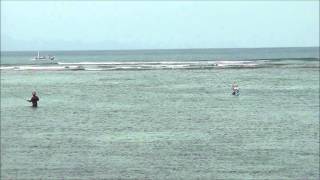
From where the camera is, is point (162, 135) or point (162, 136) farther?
point (162, 135)

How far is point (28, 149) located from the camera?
32.5m

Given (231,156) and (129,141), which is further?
(129,141)

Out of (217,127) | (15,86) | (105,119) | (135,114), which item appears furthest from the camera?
(15,86)

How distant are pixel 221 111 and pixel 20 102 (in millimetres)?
20163

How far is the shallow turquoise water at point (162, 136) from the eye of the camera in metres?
28.0

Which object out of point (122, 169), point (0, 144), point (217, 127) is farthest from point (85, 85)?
point (122, 169)

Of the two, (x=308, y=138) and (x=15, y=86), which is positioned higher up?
(x=15, y=86)

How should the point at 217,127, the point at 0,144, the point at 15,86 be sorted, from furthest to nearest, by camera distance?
the point at 15,86 < the point at 217,127 < the point at 0,144

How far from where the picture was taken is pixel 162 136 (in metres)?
37.0

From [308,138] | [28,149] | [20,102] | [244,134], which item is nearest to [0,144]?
[28,149]

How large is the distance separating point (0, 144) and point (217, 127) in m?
14.0

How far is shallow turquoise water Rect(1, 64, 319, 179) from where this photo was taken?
2802cm

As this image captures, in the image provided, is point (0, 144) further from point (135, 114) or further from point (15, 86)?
point (15, 86)

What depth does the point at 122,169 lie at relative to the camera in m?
28.1
